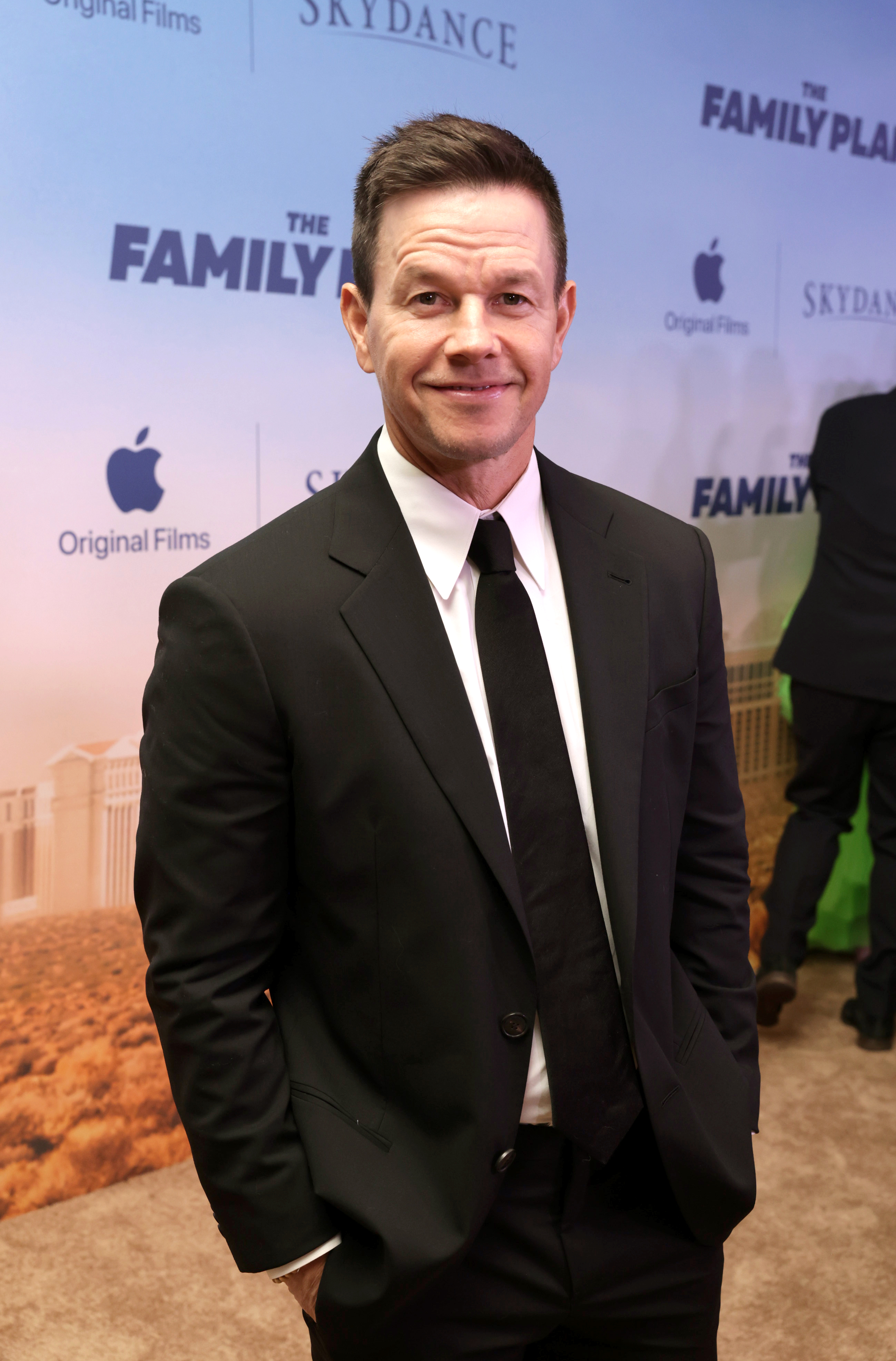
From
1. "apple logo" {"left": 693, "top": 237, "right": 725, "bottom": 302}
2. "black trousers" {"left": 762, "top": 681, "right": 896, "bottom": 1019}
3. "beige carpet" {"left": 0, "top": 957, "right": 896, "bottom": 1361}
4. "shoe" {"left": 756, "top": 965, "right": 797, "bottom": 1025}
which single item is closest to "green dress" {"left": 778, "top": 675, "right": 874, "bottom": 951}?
"black trousers" {"left": 762, "top": 681, "right": 896, "bottom": 1019}

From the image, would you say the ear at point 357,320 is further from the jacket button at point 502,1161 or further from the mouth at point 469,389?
the jacket button at point 502,1161

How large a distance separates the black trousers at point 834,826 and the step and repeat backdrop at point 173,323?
2.61 ft

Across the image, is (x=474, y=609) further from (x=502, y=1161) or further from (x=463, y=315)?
(x=502, y=1161)

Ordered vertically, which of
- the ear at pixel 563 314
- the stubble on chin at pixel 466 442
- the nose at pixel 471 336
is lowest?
the stubble on chin at pixel 466 442

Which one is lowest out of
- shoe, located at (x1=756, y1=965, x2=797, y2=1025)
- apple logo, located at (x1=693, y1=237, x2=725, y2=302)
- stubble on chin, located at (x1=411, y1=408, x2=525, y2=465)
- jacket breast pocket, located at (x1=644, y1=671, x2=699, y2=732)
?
shoe, located at (x1=756, y1=965, x2=797, y2=1025)

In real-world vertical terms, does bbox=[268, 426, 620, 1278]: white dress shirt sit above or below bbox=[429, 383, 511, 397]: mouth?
below

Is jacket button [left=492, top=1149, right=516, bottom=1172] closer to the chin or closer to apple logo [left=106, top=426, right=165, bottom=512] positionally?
the chin

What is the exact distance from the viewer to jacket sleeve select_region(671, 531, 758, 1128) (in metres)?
1.29

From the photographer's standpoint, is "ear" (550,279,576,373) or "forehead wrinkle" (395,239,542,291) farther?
"ear" (550,279,576,373)

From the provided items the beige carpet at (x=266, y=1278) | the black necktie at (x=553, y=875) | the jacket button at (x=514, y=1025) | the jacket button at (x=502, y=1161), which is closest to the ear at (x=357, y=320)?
the black necktie at (x=553, y=875)

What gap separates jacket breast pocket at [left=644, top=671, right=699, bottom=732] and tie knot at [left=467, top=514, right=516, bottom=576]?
19cm

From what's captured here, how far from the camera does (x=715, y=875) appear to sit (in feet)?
4.29

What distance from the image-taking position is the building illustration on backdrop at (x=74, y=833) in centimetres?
230

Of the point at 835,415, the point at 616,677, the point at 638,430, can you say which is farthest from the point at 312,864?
the point at 835,415
